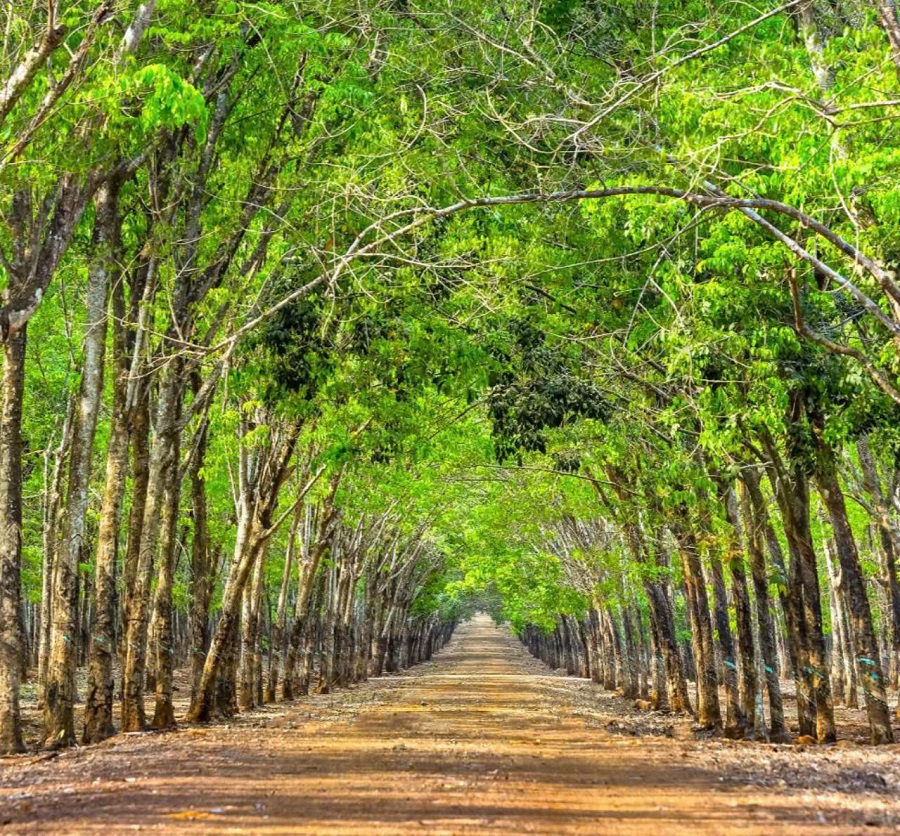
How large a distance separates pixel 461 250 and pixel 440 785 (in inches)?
269

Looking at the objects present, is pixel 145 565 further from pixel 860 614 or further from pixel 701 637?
pixel 701 637

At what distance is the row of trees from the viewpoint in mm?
10430

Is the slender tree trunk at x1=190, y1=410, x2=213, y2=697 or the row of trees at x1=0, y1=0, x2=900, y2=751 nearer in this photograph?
the row of trees at x1=0, y1=0, x2=900, y2=751

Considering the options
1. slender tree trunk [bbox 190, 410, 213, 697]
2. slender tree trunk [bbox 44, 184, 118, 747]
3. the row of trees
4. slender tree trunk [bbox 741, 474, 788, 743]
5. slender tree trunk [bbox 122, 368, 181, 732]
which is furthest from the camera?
slender tree trunk [bbox 190, 410, 213, 697]

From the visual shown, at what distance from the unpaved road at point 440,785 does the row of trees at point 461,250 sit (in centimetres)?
244

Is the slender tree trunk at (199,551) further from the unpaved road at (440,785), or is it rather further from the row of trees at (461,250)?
the unpaved road at (440,785)

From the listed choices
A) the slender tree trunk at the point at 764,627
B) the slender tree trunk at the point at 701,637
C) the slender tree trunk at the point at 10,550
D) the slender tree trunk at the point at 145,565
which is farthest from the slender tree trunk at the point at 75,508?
the slender tree trunk at the point at 701,637

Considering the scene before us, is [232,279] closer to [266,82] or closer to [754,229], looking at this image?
[266,82]

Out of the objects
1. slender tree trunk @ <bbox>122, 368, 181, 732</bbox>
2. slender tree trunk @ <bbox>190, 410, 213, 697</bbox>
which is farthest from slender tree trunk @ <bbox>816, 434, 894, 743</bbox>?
slender tree trunk @ <bbox>190, 410, 213, 697</bbox>

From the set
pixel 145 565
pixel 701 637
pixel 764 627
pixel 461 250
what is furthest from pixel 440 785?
pixel 701 637

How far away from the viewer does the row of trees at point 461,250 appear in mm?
10430

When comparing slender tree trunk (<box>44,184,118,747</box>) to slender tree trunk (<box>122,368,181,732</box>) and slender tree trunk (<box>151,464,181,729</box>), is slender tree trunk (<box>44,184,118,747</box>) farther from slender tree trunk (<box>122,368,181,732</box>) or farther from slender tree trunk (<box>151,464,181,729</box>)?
slender tree trunk (<box>151,464,181,729</box>)

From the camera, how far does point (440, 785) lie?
961 centimetres

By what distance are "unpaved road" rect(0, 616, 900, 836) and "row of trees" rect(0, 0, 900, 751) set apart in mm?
2437
